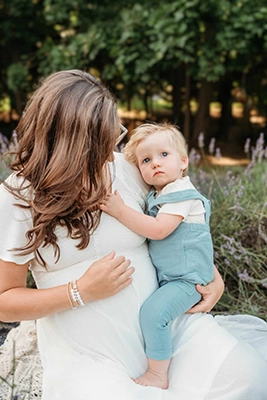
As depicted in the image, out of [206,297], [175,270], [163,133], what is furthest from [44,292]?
[163,133]

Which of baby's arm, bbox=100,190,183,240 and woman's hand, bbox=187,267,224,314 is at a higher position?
baby's arm, bbox=100,190,183,240

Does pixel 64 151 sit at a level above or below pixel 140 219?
above

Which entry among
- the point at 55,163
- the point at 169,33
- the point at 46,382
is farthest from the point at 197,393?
the point at 169,33

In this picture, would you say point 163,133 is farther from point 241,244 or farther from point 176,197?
point 241,244

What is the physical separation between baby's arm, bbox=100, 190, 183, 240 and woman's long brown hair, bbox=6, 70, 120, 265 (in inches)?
3.1

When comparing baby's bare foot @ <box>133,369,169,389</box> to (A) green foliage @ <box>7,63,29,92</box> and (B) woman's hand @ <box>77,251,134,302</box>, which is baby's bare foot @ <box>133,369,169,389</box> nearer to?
(B) woman's hand @ <box>77,251,134,302</box>

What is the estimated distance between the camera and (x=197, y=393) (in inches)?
71.9

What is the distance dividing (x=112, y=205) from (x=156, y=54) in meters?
4.80

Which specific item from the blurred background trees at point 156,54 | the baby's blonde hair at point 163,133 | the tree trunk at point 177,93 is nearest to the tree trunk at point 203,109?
the blurred background trees at point 156,54

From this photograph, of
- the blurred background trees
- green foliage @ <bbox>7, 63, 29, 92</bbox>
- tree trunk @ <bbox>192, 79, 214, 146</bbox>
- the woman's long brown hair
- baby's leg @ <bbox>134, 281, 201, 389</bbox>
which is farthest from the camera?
tree trunk @ <bbox>192, 79, 214, 146</bbox>

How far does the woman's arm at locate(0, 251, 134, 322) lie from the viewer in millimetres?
1759

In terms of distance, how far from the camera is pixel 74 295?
1763mm

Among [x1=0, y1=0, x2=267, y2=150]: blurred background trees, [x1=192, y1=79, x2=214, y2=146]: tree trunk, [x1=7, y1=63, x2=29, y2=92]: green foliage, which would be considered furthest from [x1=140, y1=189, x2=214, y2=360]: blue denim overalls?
[x1=192, y1=79, x2=214, y2=146]: tree trunk

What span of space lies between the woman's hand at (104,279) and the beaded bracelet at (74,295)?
0.04ft
